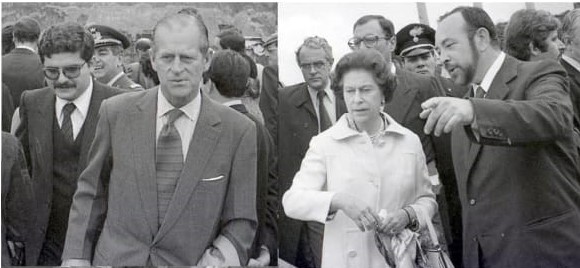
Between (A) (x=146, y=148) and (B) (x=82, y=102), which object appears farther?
(B) (x=82, y=102)

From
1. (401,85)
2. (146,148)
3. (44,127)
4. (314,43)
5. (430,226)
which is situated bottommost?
(430,226)

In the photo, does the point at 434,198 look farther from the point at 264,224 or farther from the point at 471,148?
the point at 264,224

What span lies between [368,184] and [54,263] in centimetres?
178

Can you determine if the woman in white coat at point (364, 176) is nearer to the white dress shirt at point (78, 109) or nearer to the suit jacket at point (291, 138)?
the suit jacket at point (291, 138)

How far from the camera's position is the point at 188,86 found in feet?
14.3

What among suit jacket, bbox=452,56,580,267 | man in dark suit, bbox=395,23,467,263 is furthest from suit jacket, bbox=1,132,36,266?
suit jacket, bbox=452,56,580,267

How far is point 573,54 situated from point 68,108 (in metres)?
2.80

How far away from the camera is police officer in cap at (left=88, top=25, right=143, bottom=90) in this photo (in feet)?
14.7

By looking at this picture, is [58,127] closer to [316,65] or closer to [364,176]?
[316,65]

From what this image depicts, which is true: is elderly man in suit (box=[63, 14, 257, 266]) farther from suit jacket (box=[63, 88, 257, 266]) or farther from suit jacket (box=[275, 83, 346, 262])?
suit jacket (box=[275, 83, 346, 262])

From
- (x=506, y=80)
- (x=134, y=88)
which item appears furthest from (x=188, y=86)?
(x=506, y=80)

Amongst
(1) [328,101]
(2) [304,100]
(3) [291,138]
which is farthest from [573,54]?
(3) [291,138]

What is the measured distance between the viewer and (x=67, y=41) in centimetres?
447

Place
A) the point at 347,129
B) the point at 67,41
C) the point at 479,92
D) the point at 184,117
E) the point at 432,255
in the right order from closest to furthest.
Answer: the point at 432,255
the point at 479,92
the point at 347,129
the point at 184,117
the point at 67,41
